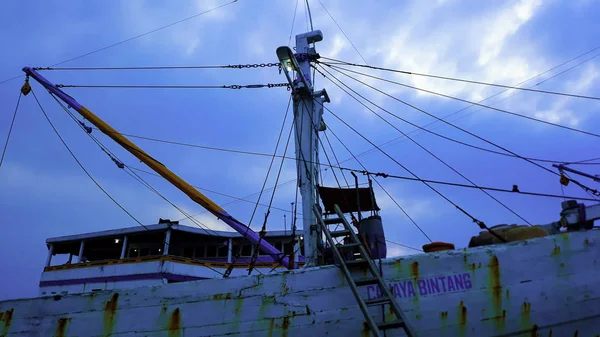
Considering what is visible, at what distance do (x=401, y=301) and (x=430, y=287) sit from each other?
577 mm

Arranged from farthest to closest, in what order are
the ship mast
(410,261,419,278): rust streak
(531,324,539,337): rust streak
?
the ship mast, (410,261,419,278): rust streak, (531,324,539,337): rust streak

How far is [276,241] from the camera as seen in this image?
25172mm

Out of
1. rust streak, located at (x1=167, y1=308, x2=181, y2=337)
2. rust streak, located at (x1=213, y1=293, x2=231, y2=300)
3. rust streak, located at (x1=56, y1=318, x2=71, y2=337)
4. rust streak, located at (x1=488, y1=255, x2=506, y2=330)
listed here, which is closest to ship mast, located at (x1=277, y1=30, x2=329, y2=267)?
rust streak, located at (x1=213, y1=293, x2=231, y2=300)

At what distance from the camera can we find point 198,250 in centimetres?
2580

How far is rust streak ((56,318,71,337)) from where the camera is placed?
6.59 meters

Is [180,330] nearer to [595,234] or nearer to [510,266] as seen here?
[510,266]

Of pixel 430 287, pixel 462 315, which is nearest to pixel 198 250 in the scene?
pixel 430 287

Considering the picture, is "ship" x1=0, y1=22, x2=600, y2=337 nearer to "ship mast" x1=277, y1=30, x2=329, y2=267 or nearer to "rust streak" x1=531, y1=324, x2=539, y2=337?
"rust streak" x1=531, y1=324, x2=539, y2=337

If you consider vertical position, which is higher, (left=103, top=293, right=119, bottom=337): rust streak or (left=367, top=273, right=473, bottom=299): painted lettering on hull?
(left=367, top=273, right=473, bottom=299): painted lettering on hull

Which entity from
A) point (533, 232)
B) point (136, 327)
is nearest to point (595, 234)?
point (533, 232)

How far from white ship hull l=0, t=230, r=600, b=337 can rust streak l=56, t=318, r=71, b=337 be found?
22mm

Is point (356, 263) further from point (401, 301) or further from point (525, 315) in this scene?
point (525, 315)

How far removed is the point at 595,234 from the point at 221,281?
678 centimetres

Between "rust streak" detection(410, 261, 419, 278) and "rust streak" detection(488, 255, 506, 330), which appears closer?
"rust streak" detection(488, 255, 506, 330)
